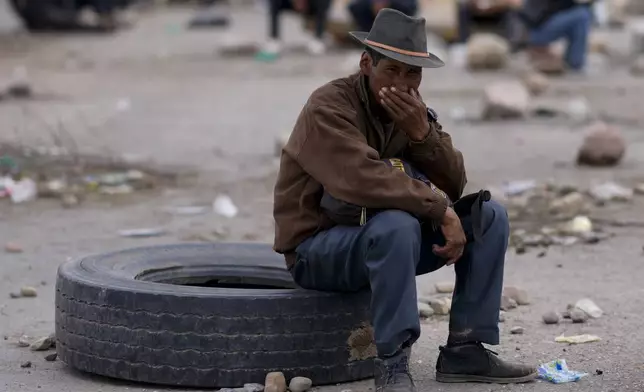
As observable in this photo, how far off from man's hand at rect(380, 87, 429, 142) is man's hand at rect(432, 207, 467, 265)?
0.33 m

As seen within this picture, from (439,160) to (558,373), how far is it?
91cm

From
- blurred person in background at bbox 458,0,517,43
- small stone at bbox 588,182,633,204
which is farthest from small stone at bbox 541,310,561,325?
blurred person in background at bbox 458,0,517,43

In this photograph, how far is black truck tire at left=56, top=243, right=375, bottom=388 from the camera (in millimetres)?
4234

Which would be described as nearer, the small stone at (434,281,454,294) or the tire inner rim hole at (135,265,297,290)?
the tire inner rim hole at (135,265,297,290)

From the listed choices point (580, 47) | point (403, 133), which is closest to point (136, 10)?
point (580, 47)

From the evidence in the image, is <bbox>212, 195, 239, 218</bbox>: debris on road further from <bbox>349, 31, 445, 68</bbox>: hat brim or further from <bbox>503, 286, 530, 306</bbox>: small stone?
<bbox>349, 31, 445, 68</bbox>: hat brim

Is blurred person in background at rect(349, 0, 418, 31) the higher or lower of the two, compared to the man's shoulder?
lower

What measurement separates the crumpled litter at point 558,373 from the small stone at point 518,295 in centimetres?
120

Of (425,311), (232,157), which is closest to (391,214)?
(425,311)

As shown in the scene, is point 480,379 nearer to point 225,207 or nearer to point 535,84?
point 225,207

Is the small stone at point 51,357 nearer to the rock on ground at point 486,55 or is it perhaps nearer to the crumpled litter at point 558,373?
the crumpled litter at point 558,373

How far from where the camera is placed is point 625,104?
46.4ft

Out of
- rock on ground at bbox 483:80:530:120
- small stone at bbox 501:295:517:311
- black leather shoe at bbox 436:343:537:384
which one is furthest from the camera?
rock on ground at bbox 483:80:530:120

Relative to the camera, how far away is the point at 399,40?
13.7ft
